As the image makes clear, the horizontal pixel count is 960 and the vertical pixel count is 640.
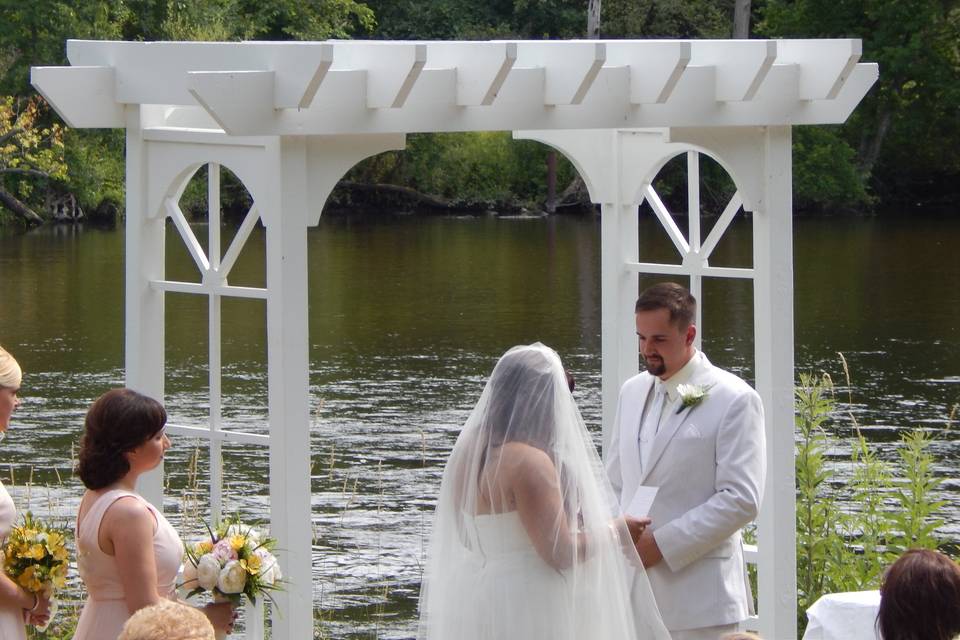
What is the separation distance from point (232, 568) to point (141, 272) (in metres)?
1.56

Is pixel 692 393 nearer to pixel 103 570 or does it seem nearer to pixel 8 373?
pixel 103 570

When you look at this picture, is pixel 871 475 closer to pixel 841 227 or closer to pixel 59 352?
pixel 59 352

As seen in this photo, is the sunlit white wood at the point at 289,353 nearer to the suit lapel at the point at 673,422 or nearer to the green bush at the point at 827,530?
the suit lapel at the point at 673,422

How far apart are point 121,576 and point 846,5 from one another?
4361cm

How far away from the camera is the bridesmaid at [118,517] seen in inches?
147

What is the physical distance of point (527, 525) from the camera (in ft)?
12.9

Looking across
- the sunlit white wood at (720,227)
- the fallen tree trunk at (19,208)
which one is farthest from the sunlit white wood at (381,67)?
the fallen tree trunk at (19,208)

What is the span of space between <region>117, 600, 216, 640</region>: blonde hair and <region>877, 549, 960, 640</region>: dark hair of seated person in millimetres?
1392

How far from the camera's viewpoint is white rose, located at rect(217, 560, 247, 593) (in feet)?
13.6

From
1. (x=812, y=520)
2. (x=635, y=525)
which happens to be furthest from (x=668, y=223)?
(x=635, y=525)

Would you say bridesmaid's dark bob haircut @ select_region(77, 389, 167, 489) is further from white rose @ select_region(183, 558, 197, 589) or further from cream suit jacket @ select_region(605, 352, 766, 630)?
cream suit jacket @ select_region(605, 352, 766, 630)

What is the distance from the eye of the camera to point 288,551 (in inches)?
192

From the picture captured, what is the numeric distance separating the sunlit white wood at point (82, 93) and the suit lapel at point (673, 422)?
2.18 metres

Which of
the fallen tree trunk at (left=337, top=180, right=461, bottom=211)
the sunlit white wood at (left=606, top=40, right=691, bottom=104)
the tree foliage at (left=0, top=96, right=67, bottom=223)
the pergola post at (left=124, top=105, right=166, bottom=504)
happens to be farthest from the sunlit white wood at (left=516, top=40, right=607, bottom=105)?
the fallen tree trunk at (left=337, top=180, right=461, bottom=211)
